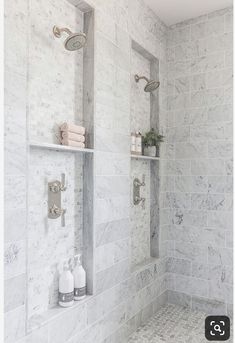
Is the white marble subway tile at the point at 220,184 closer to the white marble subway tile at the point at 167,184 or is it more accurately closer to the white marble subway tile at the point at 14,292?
the white marble subway tile at the point at 167,184

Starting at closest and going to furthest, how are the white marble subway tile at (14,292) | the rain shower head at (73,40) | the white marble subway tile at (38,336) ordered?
the white marble subway tile at (14,292) → the white marble subway tile at (38,336) → the rain shower head at (73,40)

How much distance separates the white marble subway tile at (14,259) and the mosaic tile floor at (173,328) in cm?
118

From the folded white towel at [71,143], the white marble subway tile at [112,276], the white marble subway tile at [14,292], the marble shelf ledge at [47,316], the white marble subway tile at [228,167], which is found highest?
the folded white towel at [71,143]

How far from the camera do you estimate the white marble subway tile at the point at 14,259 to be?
1.31 metres

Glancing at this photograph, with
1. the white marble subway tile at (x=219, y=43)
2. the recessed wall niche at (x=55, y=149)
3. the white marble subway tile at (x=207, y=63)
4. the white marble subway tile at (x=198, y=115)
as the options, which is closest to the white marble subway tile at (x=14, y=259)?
the recessed wall niche at (x=55, y=149)

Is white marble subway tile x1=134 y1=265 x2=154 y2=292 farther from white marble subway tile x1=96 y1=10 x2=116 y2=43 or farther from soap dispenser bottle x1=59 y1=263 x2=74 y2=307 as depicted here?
white marble subway tile x1=96 y1=10 x2=116 y2=43

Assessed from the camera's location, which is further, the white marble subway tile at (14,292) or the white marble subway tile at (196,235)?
the white marble subway tile at (196,235)

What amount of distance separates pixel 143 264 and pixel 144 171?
0.76 m

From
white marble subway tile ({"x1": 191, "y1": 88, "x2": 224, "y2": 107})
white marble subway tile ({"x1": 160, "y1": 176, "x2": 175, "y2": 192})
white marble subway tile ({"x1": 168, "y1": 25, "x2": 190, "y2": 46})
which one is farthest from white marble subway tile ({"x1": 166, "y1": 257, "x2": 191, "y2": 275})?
white marble subway tile ({"x1": 168, "y1": 25, "x2": 190, "y2": 46})

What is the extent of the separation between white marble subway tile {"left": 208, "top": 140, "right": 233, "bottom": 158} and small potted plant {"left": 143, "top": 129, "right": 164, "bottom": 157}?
0.41 metres

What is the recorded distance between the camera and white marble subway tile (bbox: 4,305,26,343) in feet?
4.31

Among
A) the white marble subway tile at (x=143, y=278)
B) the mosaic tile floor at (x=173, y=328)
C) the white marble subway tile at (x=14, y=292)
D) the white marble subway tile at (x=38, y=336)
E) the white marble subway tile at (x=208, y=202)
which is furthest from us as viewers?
the white marble subway tile at (x=208, y=202)

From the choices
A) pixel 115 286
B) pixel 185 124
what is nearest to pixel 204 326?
pixel 115 286
